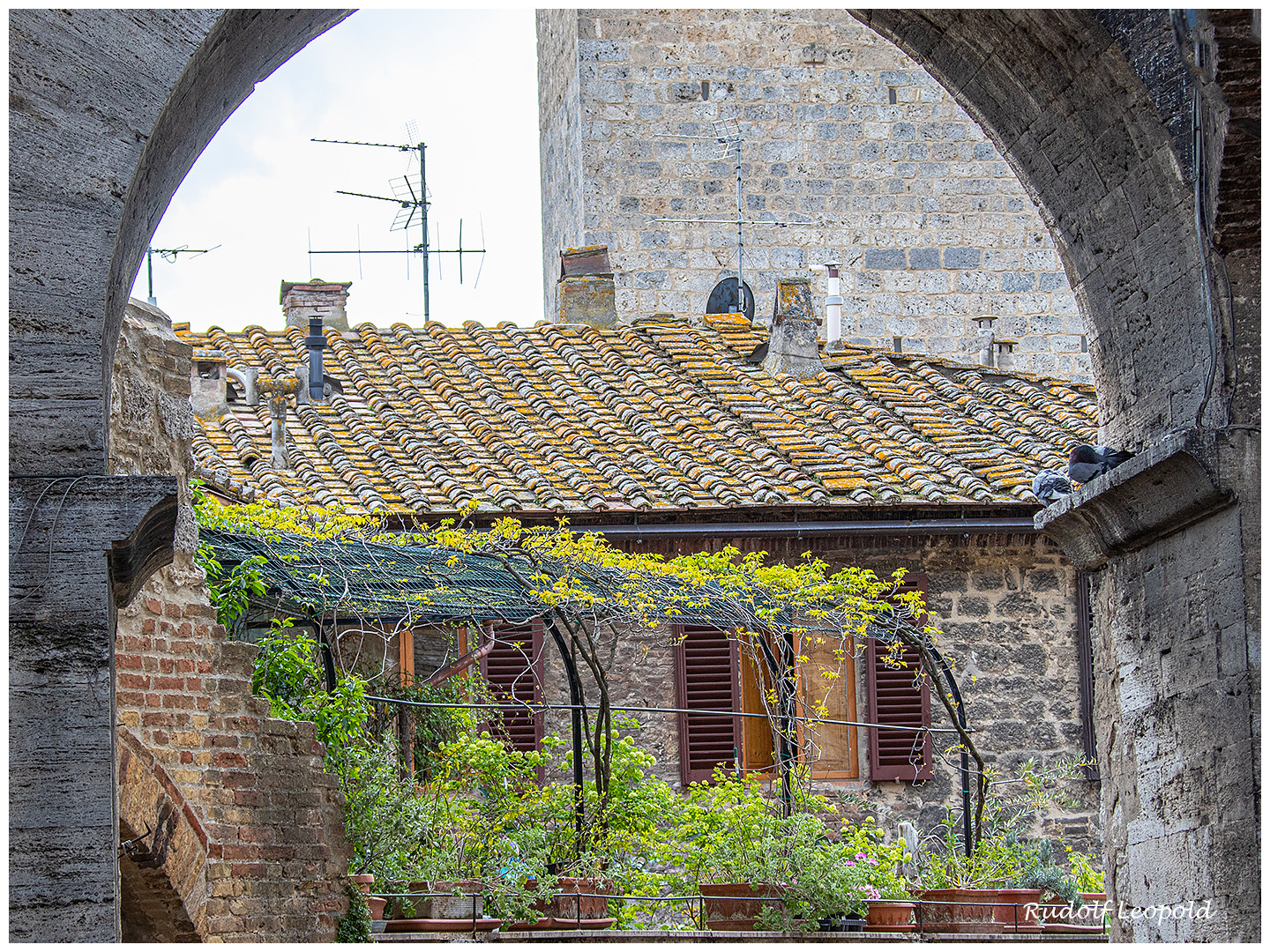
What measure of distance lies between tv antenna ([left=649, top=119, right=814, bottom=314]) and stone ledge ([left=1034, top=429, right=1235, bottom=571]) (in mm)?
11057

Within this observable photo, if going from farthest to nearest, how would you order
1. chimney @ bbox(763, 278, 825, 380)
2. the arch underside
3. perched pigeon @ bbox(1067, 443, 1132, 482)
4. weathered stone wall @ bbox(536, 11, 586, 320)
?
weathered stone wall @ bbox(536, 11, 586, 320) < chimney @ bbox(763, 278, 825, 380) < perched pigeon @ bbox(1067, 443, 1132, 482) < the arch underside

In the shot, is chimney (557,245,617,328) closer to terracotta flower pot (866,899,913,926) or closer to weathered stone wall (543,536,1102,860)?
weathered stone wall (543,536,1102,860)

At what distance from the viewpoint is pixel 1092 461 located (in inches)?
169

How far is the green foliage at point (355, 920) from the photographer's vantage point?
7.14 m

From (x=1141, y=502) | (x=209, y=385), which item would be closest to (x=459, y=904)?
(x=1141, y=502)

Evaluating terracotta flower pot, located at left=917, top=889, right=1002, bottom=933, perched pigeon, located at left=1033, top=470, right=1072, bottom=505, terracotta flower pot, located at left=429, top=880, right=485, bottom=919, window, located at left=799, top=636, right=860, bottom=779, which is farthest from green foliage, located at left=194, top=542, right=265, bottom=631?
window, located at left=799, top=636, right=860, bottom=779

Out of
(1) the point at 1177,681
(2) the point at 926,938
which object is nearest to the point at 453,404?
(2) the point at 926,938

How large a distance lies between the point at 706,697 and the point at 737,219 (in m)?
6.58

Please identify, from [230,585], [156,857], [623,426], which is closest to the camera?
[156,857]

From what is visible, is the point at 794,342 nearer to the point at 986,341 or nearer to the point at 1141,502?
the point at 986,341

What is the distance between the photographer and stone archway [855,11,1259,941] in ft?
12.2

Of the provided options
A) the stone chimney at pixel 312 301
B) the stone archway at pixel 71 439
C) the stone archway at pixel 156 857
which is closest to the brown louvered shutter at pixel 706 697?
the stone archway at pixel 156 857

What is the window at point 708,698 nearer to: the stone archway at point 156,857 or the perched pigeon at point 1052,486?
the stone archway at point 156,857

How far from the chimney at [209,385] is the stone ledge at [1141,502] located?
8.40m
